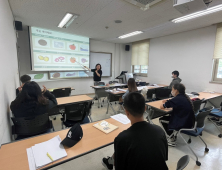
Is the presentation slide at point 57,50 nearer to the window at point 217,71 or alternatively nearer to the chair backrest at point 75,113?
the chair backrest at point 75,113

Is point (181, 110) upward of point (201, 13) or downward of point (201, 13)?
downward

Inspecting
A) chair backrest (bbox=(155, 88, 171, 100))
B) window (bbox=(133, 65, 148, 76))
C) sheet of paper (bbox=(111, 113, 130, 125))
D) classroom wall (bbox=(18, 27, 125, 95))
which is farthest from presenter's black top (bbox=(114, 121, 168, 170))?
window (bbox=(133, 65, 148, 76))

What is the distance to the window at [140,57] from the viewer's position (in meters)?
6.26

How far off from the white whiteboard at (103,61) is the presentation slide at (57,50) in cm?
47

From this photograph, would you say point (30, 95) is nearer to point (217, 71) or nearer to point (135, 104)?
point (135, 104)

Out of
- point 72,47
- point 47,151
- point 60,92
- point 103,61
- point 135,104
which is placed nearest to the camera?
point 135,104

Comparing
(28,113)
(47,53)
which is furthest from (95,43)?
(28,113)

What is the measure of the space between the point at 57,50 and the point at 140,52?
4226 millimetres

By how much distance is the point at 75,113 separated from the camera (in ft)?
7.54

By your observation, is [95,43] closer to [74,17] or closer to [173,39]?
[74,17]

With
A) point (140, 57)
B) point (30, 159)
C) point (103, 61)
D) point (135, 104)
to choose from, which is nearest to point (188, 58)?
point (140, 57)

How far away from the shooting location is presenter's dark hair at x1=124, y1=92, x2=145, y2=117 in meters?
0.95

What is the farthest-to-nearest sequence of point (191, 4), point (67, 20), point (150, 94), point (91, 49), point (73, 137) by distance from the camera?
point (91, 49)
point (150, 94)
point (67, 20)
point (191, 4)
point (73, 137)

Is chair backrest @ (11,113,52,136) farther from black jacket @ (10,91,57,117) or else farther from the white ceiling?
the white ceiling
